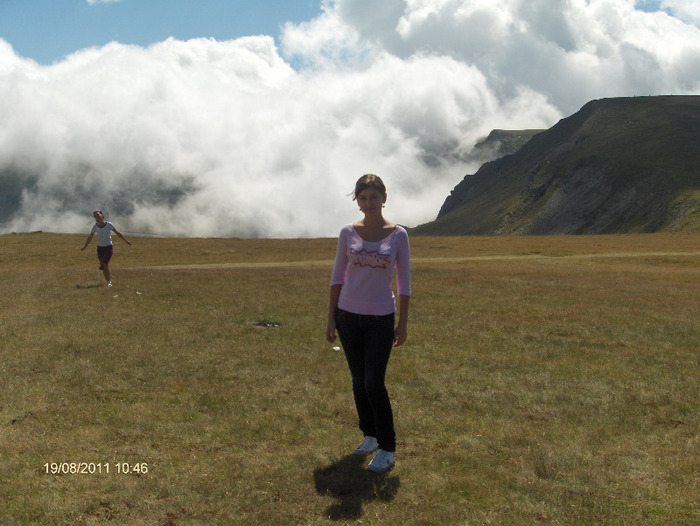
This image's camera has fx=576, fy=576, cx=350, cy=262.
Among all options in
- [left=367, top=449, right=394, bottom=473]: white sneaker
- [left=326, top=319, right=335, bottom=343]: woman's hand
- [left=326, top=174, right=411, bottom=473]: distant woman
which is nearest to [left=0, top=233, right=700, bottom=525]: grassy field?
[left=367, top=449, right=394, bottom=473]: white sneaker

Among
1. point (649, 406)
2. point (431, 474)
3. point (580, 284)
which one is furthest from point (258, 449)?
point (580, 284)

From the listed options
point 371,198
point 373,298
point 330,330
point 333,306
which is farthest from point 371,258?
point 330,330

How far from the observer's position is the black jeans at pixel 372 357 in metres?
7.97

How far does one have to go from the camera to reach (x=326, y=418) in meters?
10.0

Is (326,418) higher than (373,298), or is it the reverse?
(373,298)

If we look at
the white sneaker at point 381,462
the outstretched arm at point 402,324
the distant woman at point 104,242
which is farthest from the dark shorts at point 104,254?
the white sneaker at point 381,462

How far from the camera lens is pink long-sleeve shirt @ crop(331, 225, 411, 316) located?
794 centimetres

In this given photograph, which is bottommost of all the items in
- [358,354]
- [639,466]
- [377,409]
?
[639,466]

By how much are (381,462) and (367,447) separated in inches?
22.1

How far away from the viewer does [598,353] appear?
14.7 meters

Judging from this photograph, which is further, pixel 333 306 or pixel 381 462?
pixel 333 306

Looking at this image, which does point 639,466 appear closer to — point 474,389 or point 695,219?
point 474,389

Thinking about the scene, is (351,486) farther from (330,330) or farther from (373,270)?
(373,270)

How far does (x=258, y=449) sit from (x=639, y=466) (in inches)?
217
